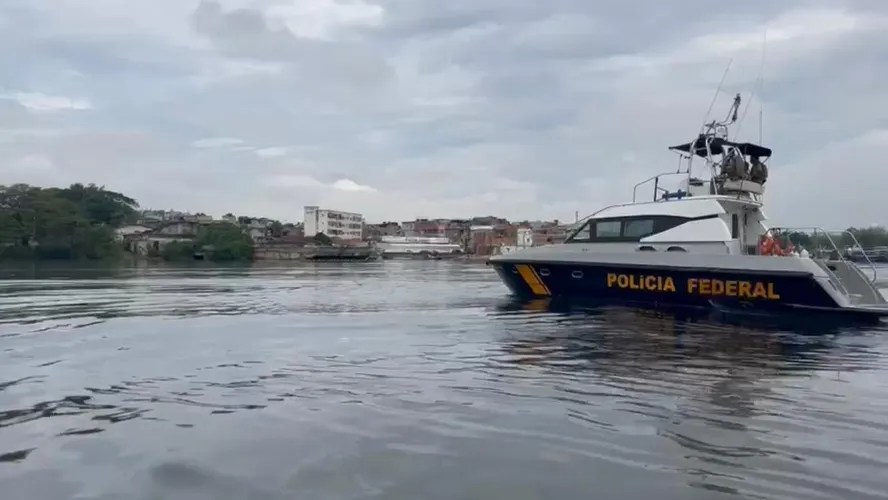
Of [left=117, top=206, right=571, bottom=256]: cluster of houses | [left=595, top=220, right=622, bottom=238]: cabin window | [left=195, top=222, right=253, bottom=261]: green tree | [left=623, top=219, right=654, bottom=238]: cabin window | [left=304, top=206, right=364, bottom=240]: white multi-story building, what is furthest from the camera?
[left=304, top=206, right=364, bottom=240]: white multi-story building

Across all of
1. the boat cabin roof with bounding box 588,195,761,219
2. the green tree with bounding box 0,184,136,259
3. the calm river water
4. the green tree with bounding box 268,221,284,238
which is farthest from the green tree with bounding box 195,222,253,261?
the calm river water

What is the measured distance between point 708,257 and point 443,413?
977 cm

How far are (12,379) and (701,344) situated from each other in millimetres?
8205

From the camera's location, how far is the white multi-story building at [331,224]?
11300 cm

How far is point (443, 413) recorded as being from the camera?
595 cm

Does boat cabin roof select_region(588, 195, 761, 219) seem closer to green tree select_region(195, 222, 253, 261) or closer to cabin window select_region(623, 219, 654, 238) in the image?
cabin window select_region(623, 219, 654, 238)

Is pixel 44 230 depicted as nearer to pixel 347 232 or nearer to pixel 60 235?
pixel 60 235

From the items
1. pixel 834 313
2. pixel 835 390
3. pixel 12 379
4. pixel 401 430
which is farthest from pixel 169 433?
pixel 834 313

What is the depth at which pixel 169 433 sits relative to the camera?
5.38 meters

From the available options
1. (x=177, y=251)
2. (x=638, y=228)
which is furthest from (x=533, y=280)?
(x=177, y=251)

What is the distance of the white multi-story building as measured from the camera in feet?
371

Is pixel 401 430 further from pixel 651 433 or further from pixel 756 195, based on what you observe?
pixel 756 195

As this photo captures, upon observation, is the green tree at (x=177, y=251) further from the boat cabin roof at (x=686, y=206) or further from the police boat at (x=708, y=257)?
the boat cabin roof at (x=686, y=206)

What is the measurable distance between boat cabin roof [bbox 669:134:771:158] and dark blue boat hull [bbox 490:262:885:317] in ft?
11.4
